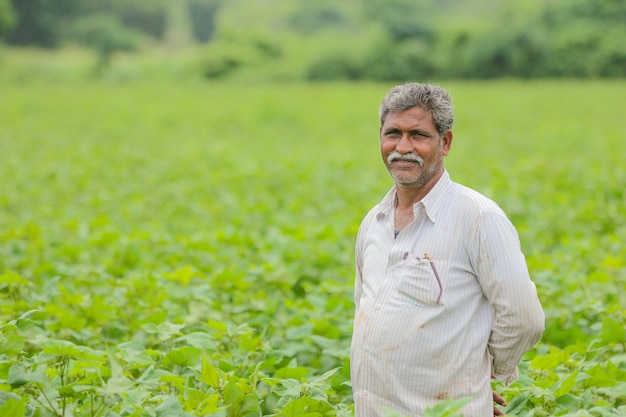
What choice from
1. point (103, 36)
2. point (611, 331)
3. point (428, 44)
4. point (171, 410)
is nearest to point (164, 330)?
point (171, 410)

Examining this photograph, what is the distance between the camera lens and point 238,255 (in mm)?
5965

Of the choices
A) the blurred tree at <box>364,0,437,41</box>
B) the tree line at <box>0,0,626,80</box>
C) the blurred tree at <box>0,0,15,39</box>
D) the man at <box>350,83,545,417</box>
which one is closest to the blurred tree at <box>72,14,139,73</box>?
the tree line at <box>0,0,626,80</box>

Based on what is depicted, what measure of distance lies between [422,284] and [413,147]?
392 millimetres

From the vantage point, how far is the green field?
274 centimetres

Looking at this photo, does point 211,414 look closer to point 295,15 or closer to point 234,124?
point 234,124

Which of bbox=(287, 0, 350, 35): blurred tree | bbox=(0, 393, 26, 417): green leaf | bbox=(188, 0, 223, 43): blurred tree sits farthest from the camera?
bbox=(188, 0, 223, 43): blurred tree

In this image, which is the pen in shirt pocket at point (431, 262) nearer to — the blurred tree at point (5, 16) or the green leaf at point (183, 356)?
the green leaf at point (183, 356)

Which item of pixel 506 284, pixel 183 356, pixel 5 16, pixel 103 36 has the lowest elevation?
pixel 183 356

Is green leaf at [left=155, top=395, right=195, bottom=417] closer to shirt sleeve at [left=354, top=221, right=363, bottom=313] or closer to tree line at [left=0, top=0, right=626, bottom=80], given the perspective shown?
shirt sleeve at [left=354, top=221, right=363, bottom=313]

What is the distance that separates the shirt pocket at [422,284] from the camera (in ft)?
7.54

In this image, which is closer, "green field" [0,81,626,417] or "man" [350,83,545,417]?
"man" [350,83,545,417]

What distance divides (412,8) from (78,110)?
23473 mm

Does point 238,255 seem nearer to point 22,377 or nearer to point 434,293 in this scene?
point 22,377

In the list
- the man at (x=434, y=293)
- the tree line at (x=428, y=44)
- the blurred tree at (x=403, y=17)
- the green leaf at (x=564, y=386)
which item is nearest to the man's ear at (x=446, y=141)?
the man at (x=434, y=293)
